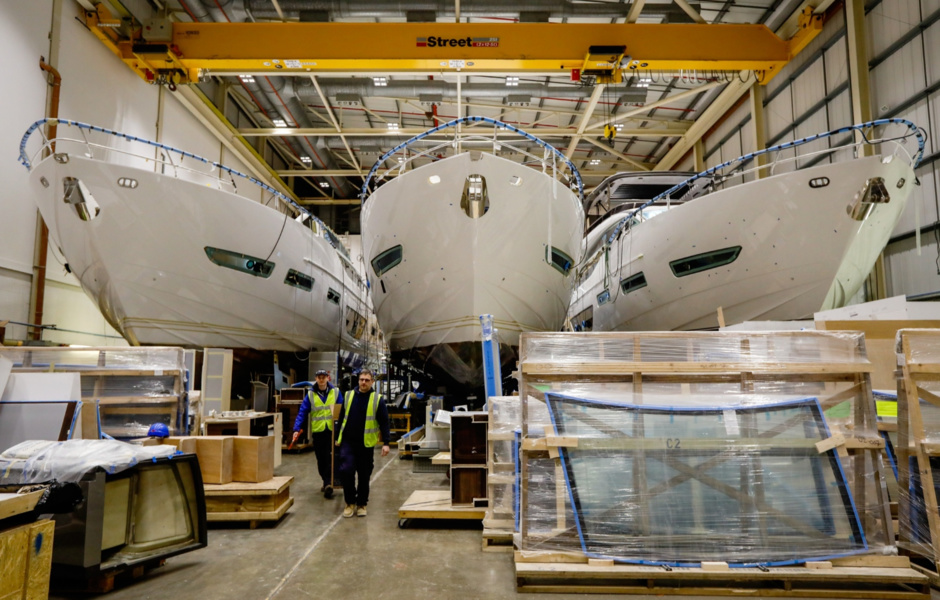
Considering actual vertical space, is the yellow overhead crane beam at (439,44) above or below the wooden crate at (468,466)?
above

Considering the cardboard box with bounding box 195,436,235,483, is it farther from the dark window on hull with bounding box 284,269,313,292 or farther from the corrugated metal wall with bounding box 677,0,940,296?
the corrugated metal wall with bounding box 677,0,940,296

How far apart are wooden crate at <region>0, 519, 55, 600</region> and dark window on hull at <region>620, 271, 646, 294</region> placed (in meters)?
8.87

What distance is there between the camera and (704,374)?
3.58 metres

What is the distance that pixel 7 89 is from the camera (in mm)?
7785

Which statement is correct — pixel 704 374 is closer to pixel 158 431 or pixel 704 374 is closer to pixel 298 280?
pixel 158 431

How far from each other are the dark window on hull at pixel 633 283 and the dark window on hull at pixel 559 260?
160 cm

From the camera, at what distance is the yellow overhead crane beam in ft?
31.1

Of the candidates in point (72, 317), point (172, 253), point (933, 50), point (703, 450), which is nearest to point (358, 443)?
point (703, 450)

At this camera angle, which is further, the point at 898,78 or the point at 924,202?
the point at 898,78

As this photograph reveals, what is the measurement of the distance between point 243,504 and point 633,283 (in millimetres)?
7559

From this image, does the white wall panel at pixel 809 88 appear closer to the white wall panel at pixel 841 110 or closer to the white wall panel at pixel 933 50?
the white wall panel at pixel 841 110

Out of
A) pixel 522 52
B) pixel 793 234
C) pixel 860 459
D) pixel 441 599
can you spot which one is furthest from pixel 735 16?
pixel 441 599

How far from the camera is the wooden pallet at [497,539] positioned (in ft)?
13.1

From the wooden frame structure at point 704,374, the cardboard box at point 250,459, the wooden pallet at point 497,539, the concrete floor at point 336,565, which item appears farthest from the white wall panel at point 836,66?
the cardboard box at point 250,459
